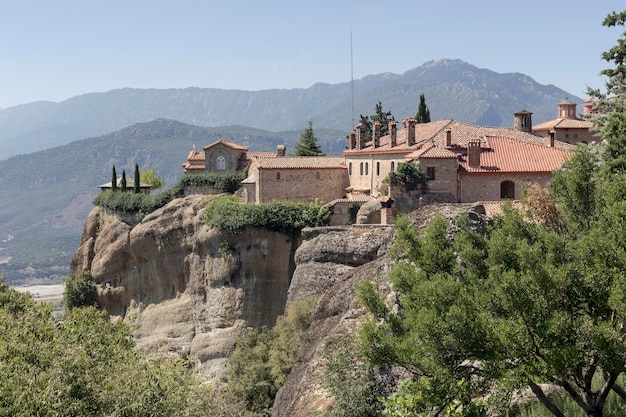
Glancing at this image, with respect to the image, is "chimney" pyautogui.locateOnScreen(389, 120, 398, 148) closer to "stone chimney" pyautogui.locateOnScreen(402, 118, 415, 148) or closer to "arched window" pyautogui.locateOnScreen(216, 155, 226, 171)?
"stone chimney" pyautogui.locateOnScreen(402, 118, 415, 148)

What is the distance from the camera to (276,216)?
5469 cm

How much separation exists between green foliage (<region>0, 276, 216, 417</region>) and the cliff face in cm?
2281

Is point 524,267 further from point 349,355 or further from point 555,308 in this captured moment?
point 349,355

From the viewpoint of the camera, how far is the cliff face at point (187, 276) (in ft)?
180

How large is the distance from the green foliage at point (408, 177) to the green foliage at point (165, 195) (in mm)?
15130

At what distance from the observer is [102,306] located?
70.6 metres

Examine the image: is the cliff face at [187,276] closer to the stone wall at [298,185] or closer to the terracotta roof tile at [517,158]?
the stone wall at [298,185]

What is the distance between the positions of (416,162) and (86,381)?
3360cm

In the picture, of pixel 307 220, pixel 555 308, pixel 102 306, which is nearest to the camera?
pixel 555 308

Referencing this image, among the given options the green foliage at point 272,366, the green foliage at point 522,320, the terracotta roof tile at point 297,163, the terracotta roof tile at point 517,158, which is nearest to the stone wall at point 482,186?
the terracotta roof tile at point 517,158

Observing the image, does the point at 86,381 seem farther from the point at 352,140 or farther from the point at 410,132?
the point at 352,140

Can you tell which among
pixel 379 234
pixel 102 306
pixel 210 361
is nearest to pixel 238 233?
pixel 210 361

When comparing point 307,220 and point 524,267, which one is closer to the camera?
point 524,267

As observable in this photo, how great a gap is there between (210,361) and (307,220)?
10.7m
